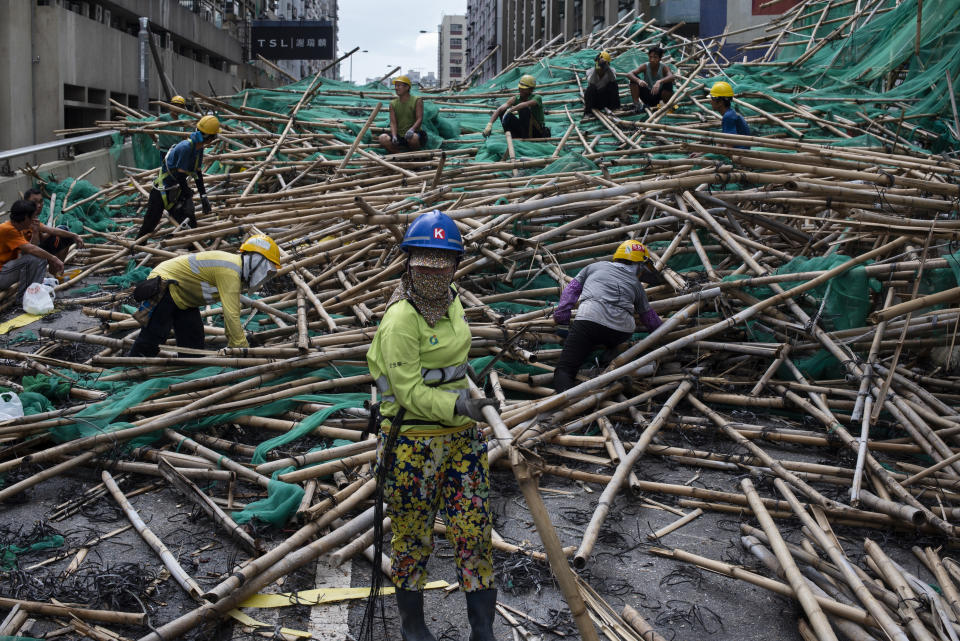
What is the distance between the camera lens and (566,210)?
795cm

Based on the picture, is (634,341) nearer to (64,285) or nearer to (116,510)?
(116,510)

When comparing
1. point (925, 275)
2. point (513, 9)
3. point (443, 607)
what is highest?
point (513, 9)

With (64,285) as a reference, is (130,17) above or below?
above

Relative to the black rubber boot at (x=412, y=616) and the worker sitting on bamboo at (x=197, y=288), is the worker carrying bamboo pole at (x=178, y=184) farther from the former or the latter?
the black rubber boot at (x=412, y=616)

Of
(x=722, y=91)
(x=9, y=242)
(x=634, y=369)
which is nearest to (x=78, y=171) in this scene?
(x=9, y=242)

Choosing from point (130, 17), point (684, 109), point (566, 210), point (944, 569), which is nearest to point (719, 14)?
point (684, 109)

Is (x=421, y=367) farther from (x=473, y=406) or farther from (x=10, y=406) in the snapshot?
(x=10, y=406)

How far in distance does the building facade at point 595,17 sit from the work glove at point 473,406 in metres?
11.6

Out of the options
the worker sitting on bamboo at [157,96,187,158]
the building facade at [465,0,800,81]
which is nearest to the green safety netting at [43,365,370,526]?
the worker sitting on bamboo at [157,96,187,158]

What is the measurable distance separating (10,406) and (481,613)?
→ 383 cm

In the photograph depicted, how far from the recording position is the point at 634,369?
5965 mm

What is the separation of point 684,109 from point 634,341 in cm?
779

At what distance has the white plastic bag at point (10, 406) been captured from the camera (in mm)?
5320

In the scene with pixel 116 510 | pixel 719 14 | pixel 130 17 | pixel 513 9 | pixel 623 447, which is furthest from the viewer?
pixel 513 9
